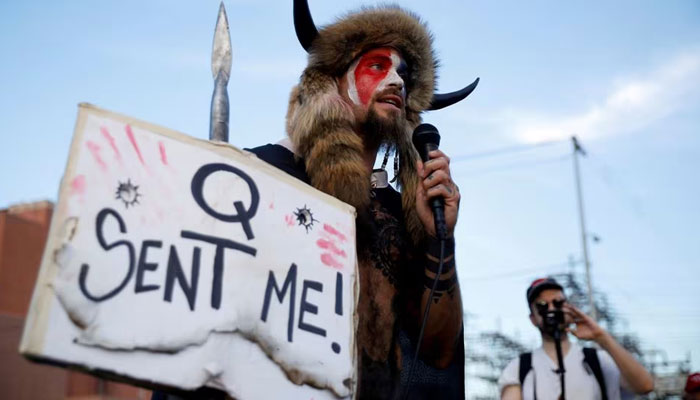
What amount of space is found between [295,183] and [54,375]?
56.3ft

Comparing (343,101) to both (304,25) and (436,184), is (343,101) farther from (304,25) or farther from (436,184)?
(436,184)

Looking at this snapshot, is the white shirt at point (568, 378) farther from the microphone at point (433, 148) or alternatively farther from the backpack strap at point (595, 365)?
the microphone at point (433, 148)

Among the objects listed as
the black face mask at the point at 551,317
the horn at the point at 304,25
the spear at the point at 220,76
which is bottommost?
the black face mask at the point at 551,317

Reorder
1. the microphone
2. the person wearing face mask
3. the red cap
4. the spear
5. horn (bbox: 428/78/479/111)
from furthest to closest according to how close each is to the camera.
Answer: the red cap < the person wearing face mask < horn (bbox: 428/78/479/111) < the microphone < the spear

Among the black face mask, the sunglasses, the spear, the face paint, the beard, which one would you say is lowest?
the black face mask

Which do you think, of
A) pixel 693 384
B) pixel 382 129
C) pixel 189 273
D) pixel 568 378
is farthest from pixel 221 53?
pixel 693 384

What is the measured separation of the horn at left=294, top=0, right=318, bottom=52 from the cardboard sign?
1257 mm

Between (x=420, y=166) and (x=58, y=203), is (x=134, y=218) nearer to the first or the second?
(x=58, y=203)

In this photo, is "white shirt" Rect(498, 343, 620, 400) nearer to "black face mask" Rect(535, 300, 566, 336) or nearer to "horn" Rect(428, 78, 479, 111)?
"black face mask" Rect(535, 300, 566, 336)

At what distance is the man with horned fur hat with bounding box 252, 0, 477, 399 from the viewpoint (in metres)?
2.53

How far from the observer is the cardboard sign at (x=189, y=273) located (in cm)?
144

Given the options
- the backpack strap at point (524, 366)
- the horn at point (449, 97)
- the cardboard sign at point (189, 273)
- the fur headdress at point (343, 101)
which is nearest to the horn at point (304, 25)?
the fur headdress at point (343, 101)

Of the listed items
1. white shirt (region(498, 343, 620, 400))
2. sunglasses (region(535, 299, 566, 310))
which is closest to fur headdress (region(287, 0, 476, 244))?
sunglasses (region(535, 299, 566, 310))

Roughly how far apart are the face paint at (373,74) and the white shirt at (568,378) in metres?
1.74
